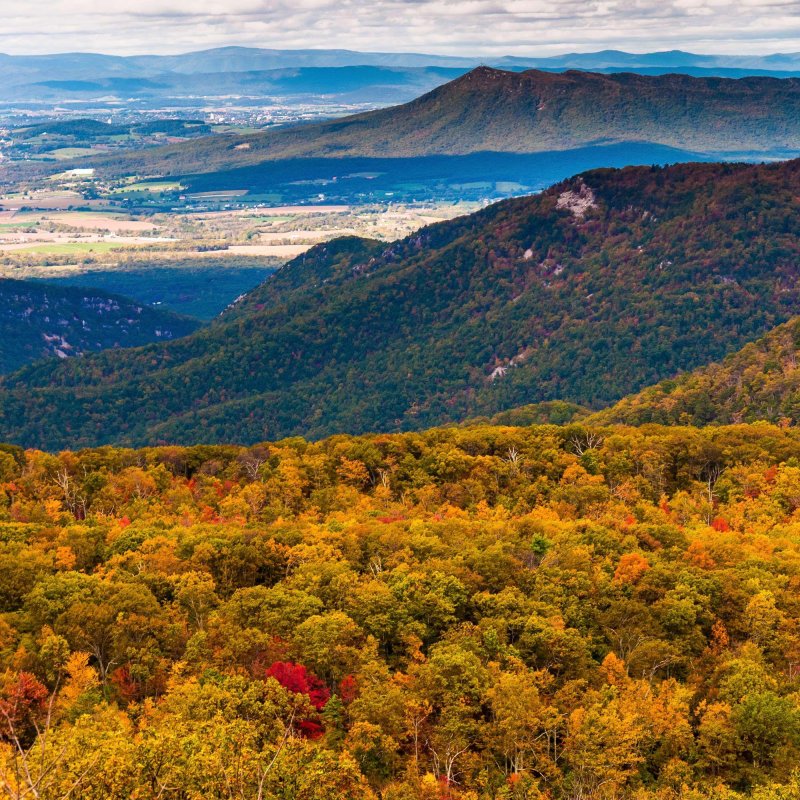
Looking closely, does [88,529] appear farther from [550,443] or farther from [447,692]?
[550,443]

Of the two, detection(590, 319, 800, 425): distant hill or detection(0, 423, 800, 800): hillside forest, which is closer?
detection(0, 423, 800, 800): hillside forest

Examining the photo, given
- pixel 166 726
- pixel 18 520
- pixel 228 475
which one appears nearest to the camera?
pixel 166 726

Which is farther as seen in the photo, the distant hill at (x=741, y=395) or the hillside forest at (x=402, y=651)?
the distant hill at (x=741, y=395)

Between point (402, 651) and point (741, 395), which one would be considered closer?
point (402, 651)

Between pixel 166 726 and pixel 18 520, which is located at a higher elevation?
pixel 166 726

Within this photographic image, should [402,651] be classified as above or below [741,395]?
above

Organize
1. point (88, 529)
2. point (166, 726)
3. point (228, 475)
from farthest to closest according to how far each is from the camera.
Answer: point (228, 475)
point (88, 529)
point (166, 726)

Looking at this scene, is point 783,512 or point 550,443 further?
point 550,443

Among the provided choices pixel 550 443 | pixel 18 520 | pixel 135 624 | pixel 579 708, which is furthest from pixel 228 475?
pixel 579 708
